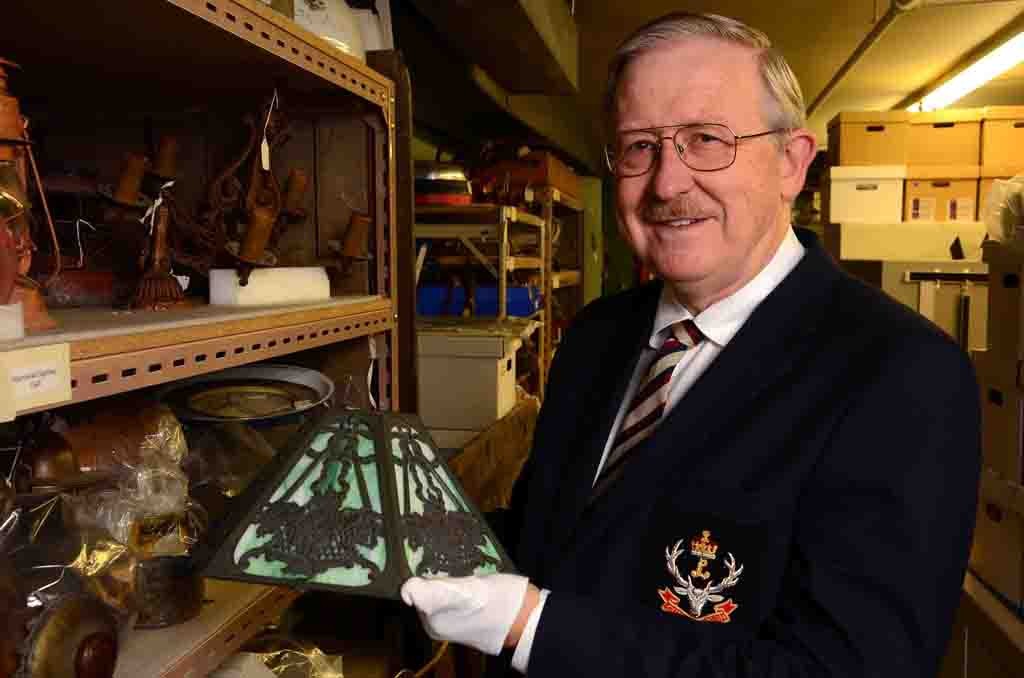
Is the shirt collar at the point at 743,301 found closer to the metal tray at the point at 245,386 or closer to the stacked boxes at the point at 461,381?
the metal tray at the point at 245,386

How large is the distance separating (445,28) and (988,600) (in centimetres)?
302

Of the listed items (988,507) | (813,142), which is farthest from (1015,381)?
(813,142)

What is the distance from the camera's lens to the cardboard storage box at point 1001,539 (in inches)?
77.1

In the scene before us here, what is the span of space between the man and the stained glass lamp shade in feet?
0.13

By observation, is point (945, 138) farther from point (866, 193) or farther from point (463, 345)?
point (463, 345)

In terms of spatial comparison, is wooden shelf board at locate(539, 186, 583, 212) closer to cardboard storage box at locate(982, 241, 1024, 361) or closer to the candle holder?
cardboard storage box at locate(982, 241, 1024, 361)

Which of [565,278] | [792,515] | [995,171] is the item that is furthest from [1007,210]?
[565,278]

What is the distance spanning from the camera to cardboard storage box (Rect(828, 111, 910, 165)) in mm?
4777

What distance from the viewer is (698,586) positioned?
119cm

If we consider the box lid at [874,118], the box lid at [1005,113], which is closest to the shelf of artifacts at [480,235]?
the box lid at [874,118]

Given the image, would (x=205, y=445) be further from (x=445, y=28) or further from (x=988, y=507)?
(x=445, y=28)

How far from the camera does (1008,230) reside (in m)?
2.12

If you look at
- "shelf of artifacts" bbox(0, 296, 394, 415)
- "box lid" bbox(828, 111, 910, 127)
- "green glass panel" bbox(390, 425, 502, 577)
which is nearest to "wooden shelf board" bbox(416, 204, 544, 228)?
"box lid" bbox(828, 111, 910, 127)

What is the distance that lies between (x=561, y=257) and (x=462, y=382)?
12.3 ft
